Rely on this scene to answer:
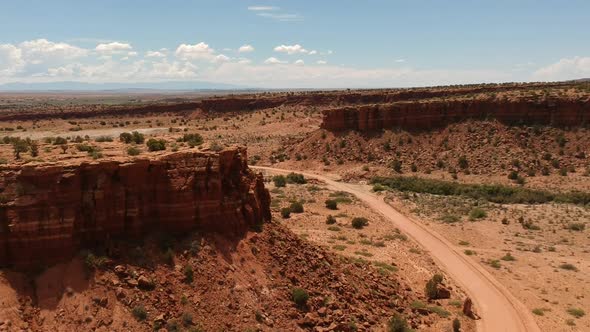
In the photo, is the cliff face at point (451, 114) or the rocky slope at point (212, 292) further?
the cliff face at point (451, 114)

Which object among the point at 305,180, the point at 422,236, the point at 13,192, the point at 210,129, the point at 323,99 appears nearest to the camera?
the point at 13,192

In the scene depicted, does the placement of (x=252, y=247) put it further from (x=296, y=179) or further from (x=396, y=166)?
(x=396, y=166)

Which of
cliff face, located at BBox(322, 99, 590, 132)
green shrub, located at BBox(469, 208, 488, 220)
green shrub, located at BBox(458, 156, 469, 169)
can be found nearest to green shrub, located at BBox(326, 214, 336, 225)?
green shrub, located at BBox(469, 208, 488, 220)

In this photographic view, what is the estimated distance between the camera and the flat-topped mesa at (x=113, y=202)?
548 inches

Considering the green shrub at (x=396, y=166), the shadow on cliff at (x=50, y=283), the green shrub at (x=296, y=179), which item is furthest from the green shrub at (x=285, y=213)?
the green shrub at (x=396, y=166)

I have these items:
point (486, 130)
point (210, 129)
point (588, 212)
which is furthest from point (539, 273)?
point (210, 129)

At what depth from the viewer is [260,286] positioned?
56.0 ft

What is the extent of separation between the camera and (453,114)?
60406 mm

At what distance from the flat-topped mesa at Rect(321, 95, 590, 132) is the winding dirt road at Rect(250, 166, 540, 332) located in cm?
2540

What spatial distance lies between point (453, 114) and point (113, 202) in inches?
2050

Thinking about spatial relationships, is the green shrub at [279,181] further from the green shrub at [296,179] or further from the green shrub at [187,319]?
the green shrub at [187,319]

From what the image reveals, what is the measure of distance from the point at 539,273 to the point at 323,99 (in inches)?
3293

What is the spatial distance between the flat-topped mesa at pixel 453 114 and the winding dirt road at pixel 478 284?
83.3 feet

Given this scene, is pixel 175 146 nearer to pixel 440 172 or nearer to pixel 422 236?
pixel 422 236
